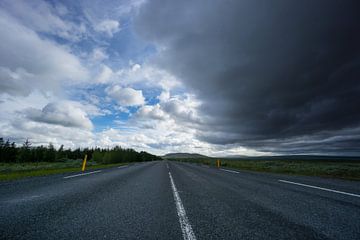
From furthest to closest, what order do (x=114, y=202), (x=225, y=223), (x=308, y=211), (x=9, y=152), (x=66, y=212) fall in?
(x=9, y=152), (x=114, y=202), (x=308, y=211), (x=66, y=212), (x=225, y=223)

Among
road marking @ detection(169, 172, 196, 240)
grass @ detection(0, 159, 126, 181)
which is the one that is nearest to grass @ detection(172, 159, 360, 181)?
road marking @ detection(169, 172, 196, 240)

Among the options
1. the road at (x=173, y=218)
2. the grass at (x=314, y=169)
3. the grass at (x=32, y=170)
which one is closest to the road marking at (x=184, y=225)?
the road at (x=173, y=218)

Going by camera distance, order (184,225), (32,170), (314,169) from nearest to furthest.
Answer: (184,225)
(32,170)
(314,169)

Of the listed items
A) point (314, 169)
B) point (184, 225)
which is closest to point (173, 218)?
point (184, 225)

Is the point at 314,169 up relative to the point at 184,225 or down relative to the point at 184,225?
up

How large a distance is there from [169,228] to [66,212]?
2.27 meters

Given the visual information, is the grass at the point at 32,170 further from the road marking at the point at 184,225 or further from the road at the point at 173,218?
the road marking at the point at 184,225

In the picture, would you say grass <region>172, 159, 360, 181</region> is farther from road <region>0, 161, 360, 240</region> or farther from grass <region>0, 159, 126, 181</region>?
grass <region>0, 159, 126, 181</region>

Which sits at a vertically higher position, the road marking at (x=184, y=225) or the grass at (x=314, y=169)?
the grass at (x=314, y=169)

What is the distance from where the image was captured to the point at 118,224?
2.97 meters

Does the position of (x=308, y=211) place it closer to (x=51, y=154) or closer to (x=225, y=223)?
(x=225, y=223)

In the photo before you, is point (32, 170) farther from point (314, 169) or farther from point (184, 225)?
point (314, 169)

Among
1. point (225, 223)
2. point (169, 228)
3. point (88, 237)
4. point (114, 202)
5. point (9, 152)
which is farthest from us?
point (9, 152)

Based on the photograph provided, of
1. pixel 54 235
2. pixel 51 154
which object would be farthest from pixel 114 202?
pixel 51 154
